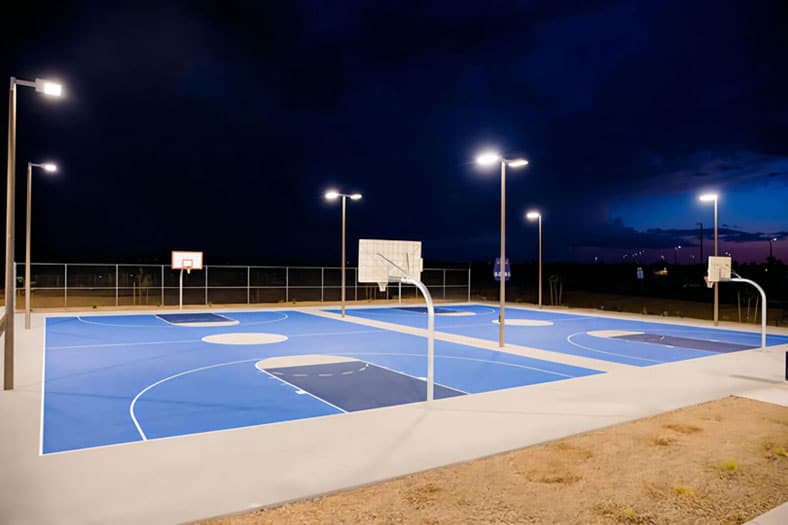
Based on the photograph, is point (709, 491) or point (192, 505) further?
point (709, 491)

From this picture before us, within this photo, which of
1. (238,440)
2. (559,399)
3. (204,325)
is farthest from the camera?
(204,325)

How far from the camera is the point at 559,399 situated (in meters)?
10.4

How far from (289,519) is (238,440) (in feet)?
8.03

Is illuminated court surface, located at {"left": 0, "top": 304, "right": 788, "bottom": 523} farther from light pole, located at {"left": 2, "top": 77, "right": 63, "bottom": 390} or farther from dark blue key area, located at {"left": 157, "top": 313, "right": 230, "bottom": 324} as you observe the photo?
dark blue key area, located at {"left": 157, "top": 313, "right": 230, "bottom": 324}

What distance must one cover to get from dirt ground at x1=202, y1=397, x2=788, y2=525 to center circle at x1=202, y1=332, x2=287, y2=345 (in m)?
12.3

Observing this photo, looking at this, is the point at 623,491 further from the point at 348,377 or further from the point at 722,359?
the point at 722,359

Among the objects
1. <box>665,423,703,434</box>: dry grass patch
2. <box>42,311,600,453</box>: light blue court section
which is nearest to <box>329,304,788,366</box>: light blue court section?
<box>42,311,600,453</box>: light blue court section

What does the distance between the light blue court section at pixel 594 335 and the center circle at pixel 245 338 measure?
21.1 ft

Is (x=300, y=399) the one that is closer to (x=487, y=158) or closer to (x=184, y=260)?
(x=487, y=158)

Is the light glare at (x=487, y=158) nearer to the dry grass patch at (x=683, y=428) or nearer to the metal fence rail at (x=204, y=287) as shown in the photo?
the dry grass patch at (x=683, y=428)

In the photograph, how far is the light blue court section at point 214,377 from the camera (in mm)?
9016

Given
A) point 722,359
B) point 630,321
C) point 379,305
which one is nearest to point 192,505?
point 722,359

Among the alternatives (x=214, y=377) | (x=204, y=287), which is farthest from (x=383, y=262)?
(x=204, y=287)

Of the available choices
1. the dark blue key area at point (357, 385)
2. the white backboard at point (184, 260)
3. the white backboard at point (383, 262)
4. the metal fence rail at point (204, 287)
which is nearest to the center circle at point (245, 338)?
the dark blue key area at point (357, 385)
